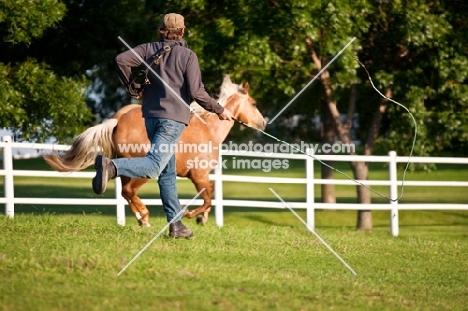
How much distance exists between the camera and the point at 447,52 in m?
15.9

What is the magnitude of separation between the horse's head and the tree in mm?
3965

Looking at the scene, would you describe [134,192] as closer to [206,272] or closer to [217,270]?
[217,270]

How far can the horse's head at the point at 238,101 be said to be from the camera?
40.9 ft

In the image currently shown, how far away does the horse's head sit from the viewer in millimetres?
12453

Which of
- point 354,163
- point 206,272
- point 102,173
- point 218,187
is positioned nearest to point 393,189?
point 218,187

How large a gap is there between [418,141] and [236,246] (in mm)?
8567

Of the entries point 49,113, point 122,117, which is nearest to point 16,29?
point 49,113

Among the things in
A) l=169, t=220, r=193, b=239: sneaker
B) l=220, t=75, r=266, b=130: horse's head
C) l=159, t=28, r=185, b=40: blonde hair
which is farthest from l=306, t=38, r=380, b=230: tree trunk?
l=159, t=28, r=185, b=40: blonde hair

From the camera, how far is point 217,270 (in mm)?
7262

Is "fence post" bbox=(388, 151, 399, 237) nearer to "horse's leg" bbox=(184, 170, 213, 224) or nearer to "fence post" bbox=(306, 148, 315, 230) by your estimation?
"fence post" bbox=(306, 148, 315, 230)

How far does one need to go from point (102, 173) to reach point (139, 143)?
10.7 feet

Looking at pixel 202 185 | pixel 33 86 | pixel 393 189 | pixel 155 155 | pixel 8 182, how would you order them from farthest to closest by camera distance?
pixel 33 86 < pixel 393 189 < pixel 8 182 < pixel 202 185 < pixel 155 155

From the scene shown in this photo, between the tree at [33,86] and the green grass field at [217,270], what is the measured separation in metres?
4.88

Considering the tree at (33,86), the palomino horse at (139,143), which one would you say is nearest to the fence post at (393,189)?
the palomino horse at (139,143)
